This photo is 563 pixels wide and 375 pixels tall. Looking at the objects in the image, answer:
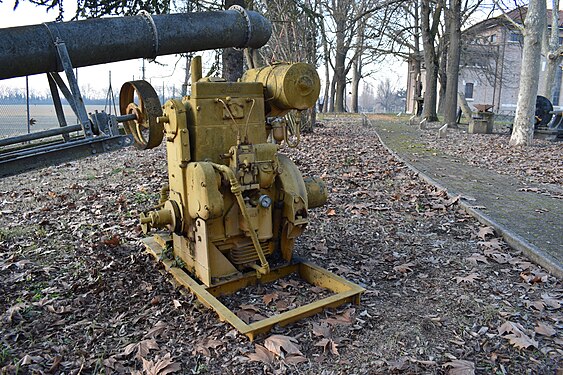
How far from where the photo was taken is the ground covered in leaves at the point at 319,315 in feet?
10.2

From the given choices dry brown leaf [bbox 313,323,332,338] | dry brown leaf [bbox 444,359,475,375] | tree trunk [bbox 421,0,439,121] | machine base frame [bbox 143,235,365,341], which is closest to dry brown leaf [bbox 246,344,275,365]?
machine base frame [bbox 143,235,365,341]

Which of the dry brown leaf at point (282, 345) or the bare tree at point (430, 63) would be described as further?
the bare tree at point (430, 63)

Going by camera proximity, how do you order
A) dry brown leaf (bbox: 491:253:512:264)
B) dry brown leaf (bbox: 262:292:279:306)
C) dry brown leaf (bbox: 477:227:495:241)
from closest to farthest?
1. dry brown leaf (bbox: 262:292:279:306)
2. dry brown leaf (bbox: 491:253:512:264)
3. dry brown leaf (bbox: 477:227:495:241)

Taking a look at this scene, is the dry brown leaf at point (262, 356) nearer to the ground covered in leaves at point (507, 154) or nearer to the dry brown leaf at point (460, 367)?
the dry brown leaf at point (460, 367)

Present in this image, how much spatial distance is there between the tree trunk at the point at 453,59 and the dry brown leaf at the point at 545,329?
656 inches

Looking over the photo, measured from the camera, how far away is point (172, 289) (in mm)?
4160

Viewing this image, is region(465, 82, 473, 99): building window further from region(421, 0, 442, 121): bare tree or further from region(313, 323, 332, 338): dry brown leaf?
region(313, 323, 332, 338): dry brown leaf

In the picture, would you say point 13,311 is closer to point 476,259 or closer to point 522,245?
point 476,259

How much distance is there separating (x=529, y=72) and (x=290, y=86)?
10933 mm

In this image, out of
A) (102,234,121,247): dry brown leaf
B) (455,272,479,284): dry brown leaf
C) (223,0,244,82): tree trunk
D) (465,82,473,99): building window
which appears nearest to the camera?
(455,272,479,284): dry brown leaf

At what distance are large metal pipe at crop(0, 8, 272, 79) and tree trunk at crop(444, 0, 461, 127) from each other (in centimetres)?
1513

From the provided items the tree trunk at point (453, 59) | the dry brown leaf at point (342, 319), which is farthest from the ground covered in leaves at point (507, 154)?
the dry brown leaf at point (342, 319)

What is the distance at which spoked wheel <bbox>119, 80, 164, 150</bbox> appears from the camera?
4.08 meters

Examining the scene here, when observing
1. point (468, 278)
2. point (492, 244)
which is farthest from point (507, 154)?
point (468, 278)
